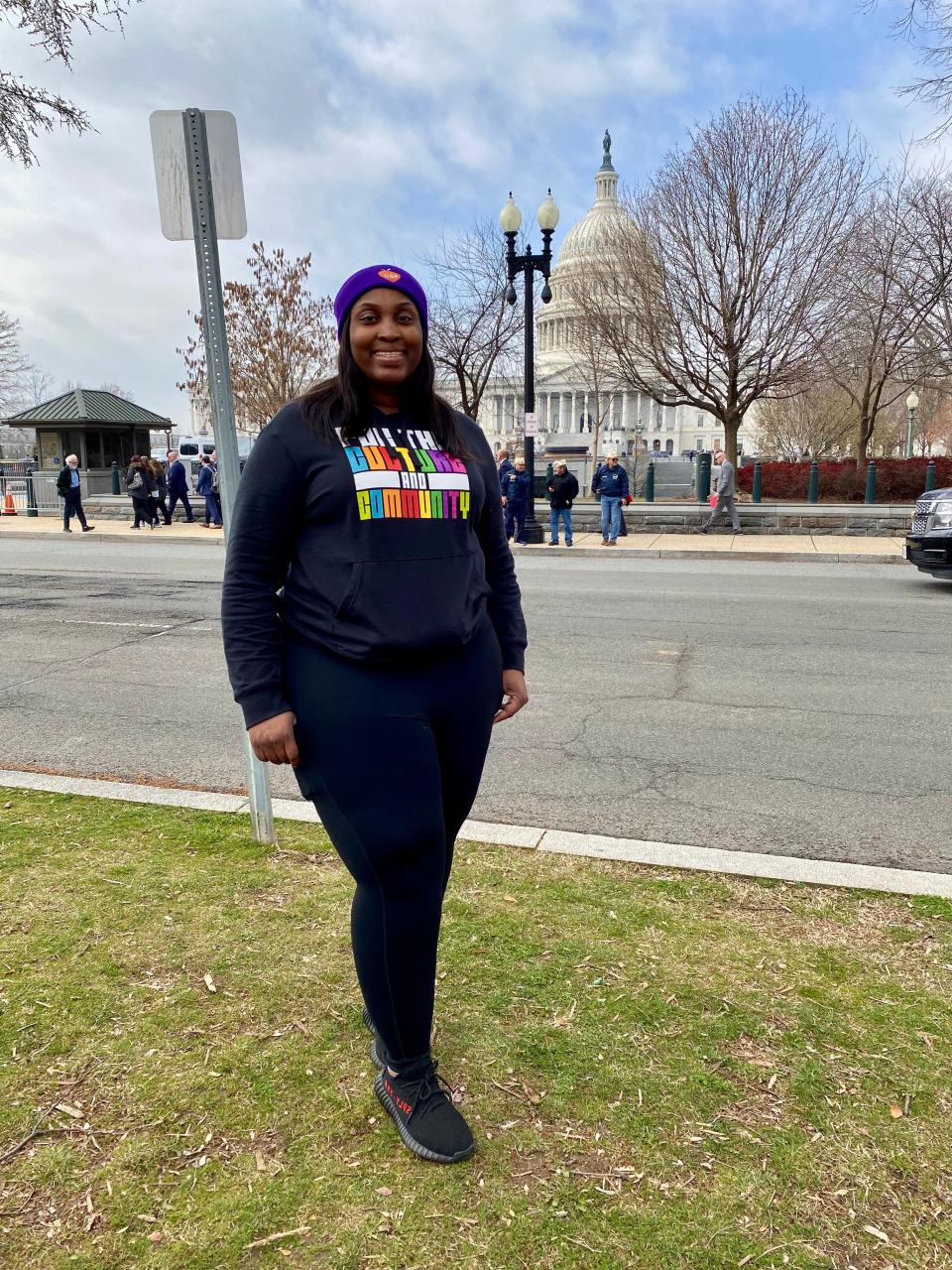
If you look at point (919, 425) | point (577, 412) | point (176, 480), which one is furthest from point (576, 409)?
point (176, 480)

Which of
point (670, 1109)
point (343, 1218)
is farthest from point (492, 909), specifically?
point (343, 1218)

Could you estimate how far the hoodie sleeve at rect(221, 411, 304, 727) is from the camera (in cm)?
194

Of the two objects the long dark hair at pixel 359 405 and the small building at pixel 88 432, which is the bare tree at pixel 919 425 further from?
the long dark hair at pixel 359 405

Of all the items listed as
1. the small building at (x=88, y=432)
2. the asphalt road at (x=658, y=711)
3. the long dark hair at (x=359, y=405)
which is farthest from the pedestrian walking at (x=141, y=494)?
the long dark hair at (x=359, y=405)

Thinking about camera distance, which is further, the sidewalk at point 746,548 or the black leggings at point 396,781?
the sidewalk at point 746,548

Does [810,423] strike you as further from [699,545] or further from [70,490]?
[70,490]

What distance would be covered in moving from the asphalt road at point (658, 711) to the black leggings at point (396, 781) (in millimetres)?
2131

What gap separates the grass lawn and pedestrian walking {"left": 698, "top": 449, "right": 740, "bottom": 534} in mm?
16939

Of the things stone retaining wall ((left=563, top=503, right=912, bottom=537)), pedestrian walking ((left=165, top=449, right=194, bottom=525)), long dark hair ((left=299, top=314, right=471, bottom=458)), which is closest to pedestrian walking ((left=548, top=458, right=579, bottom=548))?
stone retaining wall ((left=563, top=503, right=912, bottom=537))

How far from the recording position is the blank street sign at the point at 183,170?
3373 mm

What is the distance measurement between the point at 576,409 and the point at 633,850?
308 feet

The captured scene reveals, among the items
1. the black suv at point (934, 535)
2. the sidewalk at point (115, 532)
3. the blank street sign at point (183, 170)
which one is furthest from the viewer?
the sidewalk at point (115, 532)

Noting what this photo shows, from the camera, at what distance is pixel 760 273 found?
67.2ft

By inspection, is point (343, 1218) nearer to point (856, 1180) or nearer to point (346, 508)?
point (856, 1180)
